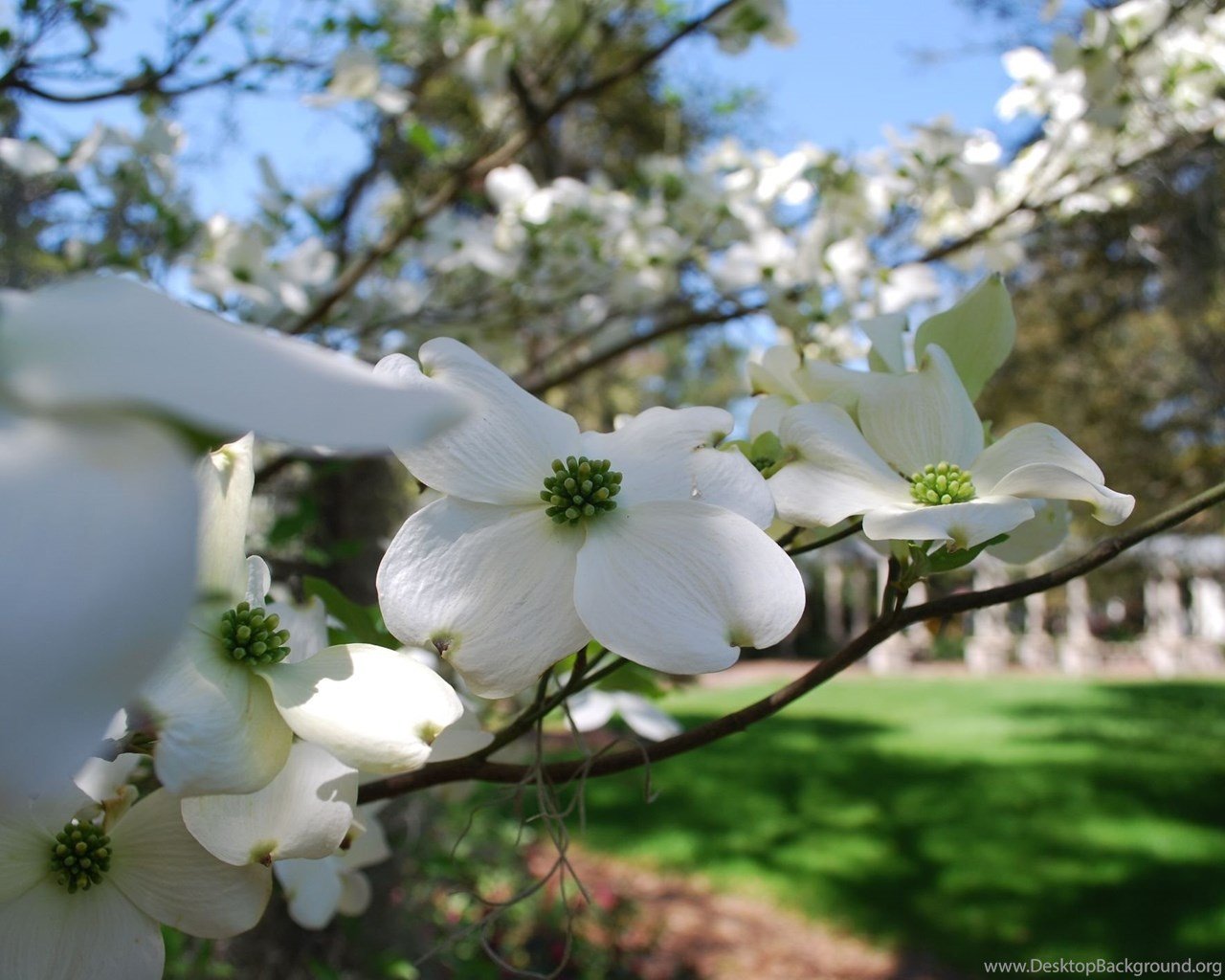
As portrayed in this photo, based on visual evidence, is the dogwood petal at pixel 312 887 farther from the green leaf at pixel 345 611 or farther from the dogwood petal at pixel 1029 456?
the dogwood petal at pixel 1029 456

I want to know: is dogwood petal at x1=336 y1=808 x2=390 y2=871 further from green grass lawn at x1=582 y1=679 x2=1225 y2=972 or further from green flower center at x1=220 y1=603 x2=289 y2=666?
green grass lawn at x1=582 y1=679 x2=1225 y2=972

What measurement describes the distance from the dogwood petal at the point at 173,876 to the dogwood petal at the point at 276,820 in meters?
0.02

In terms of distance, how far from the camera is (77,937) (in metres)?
0.31

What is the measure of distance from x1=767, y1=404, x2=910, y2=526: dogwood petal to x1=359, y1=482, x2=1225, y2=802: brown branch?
0.15ft

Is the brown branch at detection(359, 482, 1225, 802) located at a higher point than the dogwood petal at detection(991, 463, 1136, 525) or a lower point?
lower

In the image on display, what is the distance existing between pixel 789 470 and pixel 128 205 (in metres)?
1.63

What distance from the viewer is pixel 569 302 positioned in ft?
5.94

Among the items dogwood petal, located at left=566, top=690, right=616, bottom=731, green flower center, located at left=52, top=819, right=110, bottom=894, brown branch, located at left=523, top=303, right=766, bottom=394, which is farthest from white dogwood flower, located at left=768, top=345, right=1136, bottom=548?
brown branch, located at left=523, top=303, right=766, bottom=394

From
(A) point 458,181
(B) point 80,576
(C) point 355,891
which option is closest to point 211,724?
(B) point 80,576

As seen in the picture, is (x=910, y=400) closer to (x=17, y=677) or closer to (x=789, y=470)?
(x=789, y=470)

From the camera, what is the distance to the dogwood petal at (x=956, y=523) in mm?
315

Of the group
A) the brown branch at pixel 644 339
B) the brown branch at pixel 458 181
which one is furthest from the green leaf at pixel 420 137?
the brown branch at pixel 644 339

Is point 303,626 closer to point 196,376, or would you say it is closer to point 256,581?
point 256,581

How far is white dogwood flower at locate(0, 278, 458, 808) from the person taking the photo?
141 mm
